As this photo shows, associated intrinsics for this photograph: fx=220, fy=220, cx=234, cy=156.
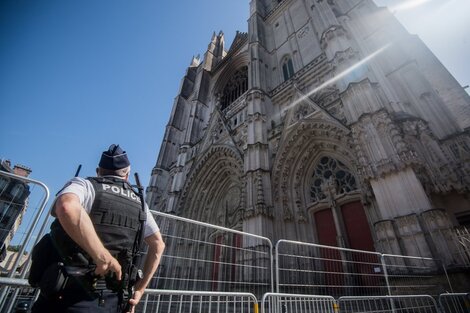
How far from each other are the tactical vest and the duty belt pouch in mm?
66

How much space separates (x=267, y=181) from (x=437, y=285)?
594cm

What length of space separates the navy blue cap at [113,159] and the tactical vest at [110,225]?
0.43ft

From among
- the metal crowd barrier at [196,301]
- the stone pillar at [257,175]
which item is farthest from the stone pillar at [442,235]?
the stone pillar at [257,175]

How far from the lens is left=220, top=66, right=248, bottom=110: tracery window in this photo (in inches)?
732

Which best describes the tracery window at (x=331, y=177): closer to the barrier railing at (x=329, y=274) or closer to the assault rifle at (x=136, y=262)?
the barrier railing at (x=329, y=274)

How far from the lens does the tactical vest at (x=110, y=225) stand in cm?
115

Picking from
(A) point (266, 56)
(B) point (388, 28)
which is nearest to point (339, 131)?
(B) point (388, 28)

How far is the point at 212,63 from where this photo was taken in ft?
78.2

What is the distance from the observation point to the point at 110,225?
1.28 meters

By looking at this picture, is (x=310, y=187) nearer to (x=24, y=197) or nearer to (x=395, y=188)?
(x=395, y=188)

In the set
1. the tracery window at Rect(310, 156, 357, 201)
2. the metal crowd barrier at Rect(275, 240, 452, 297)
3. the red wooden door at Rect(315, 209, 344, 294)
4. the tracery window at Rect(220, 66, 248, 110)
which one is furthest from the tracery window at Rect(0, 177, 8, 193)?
the tracery window at Rect(220, 66, 248, 110)

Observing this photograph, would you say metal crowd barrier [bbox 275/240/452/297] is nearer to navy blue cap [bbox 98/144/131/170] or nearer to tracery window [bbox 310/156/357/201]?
tracery window [bbox 310/156/357/201]

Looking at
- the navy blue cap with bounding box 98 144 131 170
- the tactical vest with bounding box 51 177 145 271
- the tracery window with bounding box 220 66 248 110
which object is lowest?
the tactical vest with bounding box 51 177 145 271

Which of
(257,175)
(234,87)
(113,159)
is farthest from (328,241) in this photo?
(234,87)
